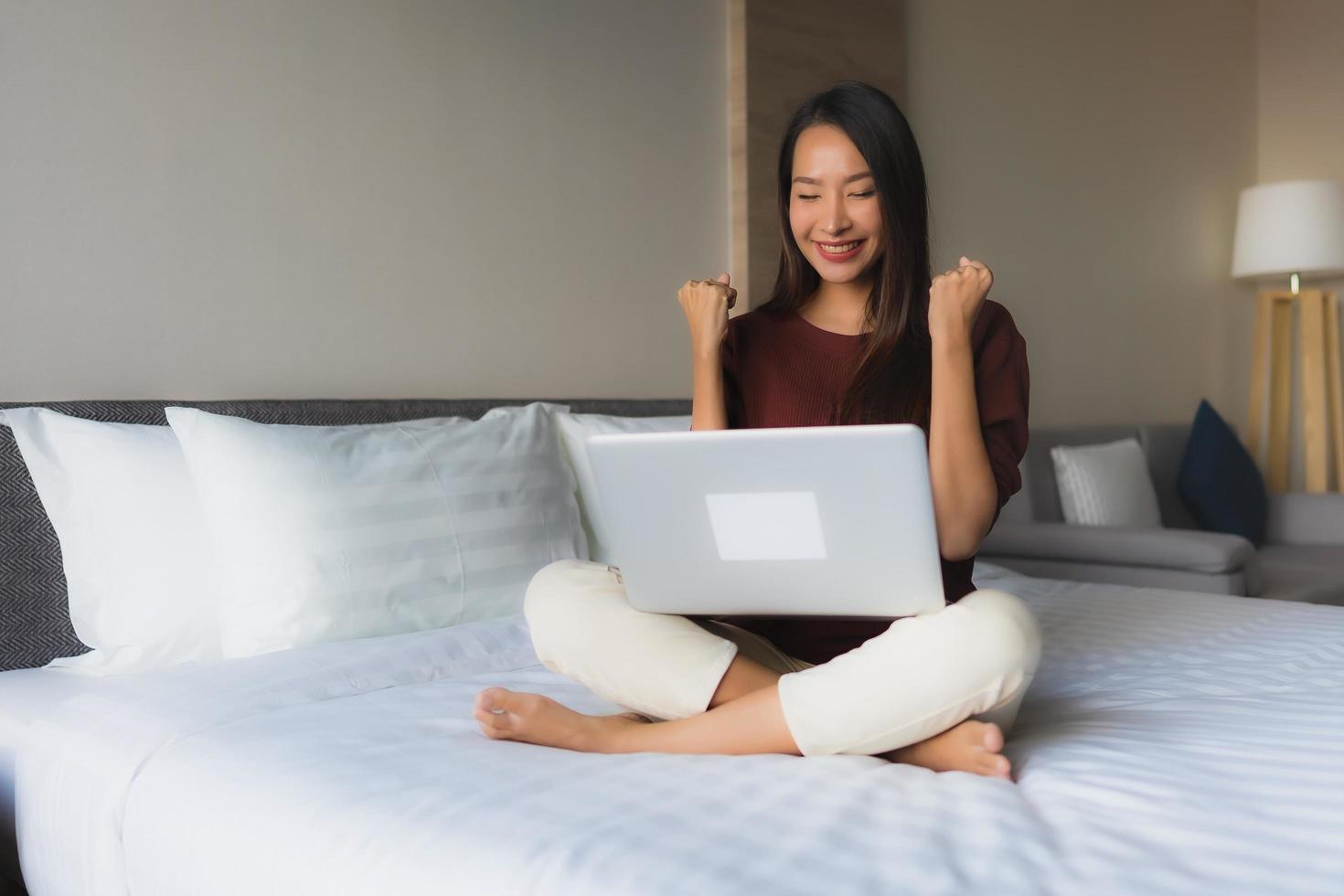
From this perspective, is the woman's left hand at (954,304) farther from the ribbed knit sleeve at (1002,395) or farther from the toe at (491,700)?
the toe at (491,700)

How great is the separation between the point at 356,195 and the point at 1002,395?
1.52 meters

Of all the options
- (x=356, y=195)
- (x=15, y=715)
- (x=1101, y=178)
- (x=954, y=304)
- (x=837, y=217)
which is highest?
(x=1101, y=178)

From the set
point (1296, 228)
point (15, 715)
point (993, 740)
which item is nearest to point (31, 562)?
point (15, 715)

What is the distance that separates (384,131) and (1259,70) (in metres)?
4.22

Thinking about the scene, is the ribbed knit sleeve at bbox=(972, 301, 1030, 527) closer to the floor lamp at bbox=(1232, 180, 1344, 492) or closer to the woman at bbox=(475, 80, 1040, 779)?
the woman at bbox=(475, 80, 1040, 779)

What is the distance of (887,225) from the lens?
5.47 ft

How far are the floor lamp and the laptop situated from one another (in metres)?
4.00

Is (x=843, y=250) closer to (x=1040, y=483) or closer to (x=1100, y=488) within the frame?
(x=1040, y=483)

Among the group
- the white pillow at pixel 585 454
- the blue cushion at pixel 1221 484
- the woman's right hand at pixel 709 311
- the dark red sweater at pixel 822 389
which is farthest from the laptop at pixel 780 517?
the blue cushion at pixel 1221 484

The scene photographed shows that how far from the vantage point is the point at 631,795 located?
1110mm

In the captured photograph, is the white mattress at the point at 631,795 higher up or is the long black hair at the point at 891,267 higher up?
the long black hair at the point at 891,267

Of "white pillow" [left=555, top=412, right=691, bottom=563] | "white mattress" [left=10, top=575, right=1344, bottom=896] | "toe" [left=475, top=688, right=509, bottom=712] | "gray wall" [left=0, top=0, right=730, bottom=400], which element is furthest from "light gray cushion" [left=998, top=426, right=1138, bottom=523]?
"toe" [left=475, top=688, right=509, bottom=712]

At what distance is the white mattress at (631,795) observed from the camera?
943 mm

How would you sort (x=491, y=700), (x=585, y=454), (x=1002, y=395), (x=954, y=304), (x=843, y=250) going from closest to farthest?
1. (x=491, y=700)
2. (x=954, y=304)
3. (x=1002, y=395)
4. (x=843, y=250)
5. (x=585, y=454)
